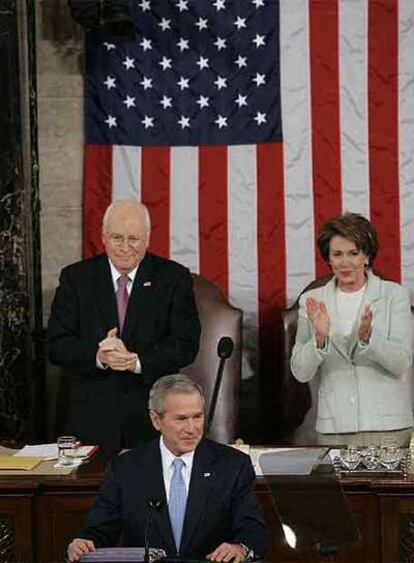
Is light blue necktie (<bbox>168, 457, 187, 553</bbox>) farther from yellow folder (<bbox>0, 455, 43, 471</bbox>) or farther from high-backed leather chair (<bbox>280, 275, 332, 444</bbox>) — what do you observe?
high-backed leather chair (<bbox>280, 275, 332, 444</bbox>)

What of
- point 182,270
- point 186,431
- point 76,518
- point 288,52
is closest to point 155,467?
point 186,431

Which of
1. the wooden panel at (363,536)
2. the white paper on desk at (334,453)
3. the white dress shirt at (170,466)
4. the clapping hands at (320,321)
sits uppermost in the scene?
the clapping hands at (320,321)

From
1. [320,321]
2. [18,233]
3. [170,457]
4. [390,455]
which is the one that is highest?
[18,233]

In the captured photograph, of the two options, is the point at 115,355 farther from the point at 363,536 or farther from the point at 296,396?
the point at 296,396

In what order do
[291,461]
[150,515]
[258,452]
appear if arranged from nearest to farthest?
[150,515], [291,461], [258,452]

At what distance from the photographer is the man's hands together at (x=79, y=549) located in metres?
3.81

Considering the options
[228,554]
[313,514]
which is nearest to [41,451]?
[228,554]

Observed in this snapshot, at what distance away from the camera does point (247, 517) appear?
4.06 meters

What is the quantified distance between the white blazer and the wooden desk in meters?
0.58

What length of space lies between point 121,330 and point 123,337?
0.04 meters

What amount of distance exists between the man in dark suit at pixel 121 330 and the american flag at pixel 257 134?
5.21ft

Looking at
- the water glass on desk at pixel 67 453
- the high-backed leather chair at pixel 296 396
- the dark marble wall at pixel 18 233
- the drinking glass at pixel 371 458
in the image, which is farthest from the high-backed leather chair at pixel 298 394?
the water glass on desk at pixel 67 453

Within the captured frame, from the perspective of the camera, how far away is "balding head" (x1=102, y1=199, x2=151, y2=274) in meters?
5.43

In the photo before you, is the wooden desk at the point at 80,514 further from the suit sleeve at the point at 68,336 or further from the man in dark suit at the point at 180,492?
the suit sleeve at the point at 68,336
